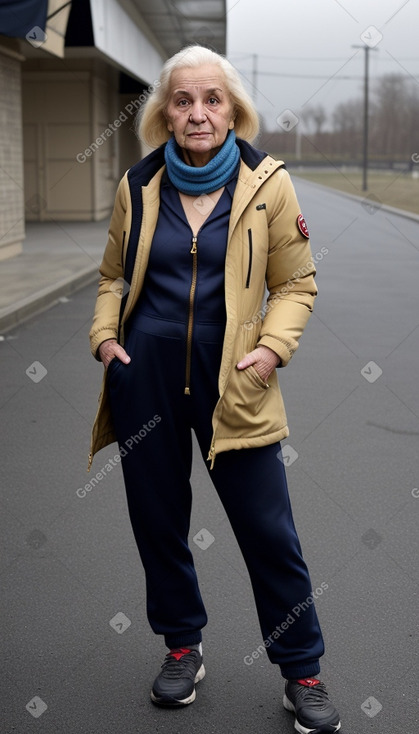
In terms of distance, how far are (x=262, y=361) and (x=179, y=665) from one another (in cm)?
102

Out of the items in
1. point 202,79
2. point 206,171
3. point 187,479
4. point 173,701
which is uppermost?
point 202,79

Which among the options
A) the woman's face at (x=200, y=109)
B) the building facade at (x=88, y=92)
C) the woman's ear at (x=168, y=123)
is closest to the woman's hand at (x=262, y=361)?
the woman's face at (x=200, y=109)

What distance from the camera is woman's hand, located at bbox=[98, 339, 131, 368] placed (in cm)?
289

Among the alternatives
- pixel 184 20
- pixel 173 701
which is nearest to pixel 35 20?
pixel 173 701

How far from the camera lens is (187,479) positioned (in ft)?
9.99

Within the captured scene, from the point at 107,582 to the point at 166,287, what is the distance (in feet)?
5.21

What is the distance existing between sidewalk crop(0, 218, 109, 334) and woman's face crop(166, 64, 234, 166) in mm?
7258

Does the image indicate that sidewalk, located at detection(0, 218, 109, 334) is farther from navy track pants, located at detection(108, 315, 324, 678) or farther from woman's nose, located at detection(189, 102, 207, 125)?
woman's nose, located at detection(189, 102, 207, 125)

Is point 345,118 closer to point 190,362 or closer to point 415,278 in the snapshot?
point 415,278

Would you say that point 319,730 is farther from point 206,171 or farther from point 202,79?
point 202,79

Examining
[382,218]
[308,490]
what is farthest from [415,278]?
[382,218]

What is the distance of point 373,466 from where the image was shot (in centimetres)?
554

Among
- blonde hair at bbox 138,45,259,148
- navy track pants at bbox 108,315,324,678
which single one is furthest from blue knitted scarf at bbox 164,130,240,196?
navy track pants at bbox 108,315,324,678

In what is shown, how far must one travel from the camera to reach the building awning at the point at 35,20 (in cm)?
1297
